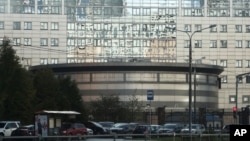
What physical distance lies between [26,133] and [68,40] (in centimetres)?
9394

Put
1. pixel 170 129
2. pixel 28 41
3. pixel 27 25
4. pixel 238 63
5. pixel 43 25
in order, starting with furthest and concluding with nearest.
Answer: pixel 238 63 < pixel 43 25 < pixel 28 41 < pixel 27 25 < pixel 170 129

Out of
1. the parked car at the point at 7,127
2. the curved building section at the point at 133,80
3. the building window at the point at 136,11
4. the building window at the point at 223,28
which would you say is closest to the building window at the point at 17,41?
the curved building section at the point at 133,80

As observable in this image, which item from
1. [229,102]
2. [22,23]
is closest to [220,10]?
[229,102]

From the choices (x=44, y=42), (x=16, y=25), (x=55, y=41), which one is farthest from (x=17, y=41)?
(x=55, y=41)

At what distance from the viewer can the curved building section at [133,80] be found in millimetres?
120000

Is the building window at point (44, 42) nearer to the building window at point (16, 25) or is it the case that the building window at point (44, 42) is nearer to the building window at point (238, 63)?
the building window at point (16, 25)

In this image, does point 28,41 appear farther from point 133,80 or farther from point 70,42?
point 133,80

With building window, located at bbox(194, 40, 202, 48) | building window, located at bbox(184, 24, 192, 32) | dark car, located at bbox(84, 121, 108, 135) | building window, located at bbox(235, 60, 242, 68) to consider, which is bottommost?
dark car, located at bbox(84, 121, 108, 135)

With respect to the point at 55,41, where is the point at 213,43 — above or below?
below

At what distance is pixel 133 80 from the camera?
121 m

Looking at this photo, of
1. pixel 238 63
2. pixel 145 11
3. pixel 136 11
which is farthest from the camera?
pixel 238 63

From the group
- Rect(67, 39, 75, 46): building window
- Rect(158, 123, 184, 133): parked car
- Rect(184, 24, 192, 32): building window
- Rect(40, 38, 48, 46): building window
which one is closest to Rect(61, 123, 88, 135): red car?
Rect(158, 123, 184, 133): parked car

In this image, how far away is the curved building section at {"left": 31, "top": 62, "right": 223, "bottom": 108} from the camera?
4724 inches

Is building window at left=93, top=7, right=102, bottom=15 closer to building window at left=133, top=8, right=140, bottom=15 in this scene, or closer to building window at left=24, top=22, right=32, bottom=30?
building window at left=133, top=8, right=140, bottom=15
